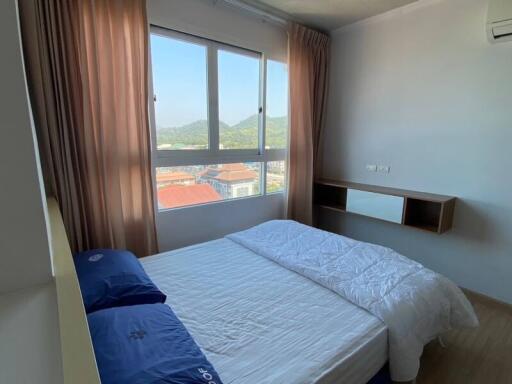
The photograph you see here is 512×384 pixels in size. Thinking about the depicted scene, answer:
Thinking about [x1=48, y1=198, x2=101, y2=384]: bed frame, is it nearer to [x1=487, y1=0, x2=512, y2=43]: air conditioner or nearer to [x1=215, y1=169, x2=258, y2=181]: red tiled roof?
[x1=215, y1=169, x2=258, y2=181]: red tiled roof

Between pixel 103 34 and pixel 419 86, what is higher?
pixel 103 34

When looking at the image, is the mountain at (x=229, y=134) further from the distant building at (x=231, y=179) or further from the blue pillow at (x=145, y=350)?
the blue pillow at (x=145, y=350)

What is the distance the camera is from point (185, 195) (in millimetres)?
2633

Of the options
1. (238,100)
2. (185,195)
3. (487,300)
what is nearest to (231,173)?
(185,195)

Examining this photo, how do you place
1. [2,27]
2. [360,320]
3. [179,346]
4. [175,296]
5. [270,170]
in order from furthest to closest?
[270,170]
[175,296]
[360,320]
[179,346]
[2,27]

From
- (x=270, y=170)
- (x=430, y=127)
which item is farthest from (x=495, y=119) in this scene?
(x=270, y=170)

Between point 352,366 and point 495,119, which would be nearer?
point 352,366

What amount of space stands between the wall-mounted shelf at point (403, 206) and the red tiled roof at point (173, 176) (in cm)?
167

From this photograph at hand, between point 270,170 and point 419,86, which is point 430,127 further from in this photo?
point 270,170

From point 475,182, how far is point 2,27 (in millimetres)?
3094

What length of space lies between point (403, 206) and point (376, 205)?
0.86 ft

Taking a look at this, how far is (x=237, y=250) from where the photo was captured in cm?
216

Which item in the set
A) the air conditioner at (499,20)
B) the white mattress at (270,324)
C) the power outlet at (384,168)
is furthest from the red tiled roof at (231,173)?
the air conditioner at (499,20)

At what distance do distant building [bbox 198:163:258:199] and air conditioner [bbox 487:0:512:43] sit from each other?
7.75 feet
